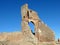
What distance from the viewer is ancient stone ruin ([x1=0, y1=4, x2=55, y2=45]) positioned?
28.5 meters

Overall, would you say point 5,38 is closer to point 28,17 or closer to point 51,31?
point 28,17

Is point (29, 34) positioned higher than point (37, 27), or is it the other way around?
point (37, 27)

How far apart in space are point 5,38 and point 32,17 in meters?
4.89

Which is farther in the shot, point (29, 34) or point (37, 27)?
point (37, 27)

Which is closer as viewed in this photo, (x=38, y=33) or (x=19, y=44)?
(x=19, y=44)

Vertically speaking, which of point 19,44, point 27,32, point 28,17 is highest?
point 28,17

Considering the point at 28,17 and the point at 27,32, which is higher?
the point at 28,17

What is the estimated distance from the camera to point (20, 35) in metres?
28.9

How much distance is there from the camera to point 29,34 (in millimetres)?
29047

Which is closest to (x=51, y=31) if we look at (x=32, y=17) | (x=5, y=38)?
(x=32, y=17)

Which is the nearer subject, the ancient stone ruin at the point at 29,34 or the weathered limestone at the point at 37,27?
the ancient stone ruin at the point at 29,34

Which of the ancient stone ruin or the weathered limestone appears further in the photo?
the weathered limestone

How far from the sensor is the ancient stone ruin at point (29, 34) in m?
28.5

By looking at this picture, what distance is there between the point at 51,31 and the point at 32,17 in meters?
3.35
